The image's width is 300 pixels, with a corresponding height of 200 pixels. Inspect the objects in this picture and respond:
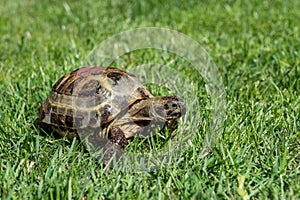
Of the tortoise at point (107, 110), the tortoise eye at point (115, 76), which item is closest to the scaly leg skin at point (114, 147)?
the tortoise at point (107, 110)

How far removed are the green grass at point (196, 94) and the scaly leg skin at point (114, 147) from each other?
0.09 metres

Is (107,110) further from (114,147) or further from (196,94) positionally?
(196,94)

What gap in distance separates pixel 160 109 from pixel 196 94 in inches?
36.6

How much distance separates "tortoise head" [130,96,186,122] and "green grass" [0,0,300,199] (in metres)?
0.25

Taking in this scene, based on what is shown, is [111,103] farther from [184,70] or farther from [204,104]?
[184,70]

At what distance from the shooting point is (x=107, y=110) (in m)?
3.21

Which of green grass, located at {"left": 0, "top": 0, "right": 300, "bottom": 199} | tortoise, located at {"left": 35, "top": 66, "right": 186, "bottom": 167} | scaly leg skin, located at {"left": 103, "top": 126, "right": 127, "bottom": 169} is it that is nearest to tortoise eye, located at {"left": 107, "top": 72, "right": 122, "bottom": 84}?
tortoise, located at {"left": 35, "top": 66, "right": 186, "bottom": 167}

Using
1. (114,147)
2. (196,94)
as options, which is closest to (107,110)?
(114,147)

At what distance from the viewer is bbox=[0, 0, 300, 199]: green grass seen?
2.79 meters

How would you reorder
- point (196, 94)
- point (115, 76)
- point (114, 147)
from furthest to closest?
point (196, 94) → point (115, 76) → point (114, 147)

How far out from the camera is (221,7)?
7043 mm

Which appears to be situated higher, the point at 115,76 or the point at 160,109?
the point at 115,76

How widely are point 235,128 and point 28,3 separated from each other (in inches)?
225

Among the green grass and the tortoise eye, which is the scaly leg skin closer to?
the green grass
